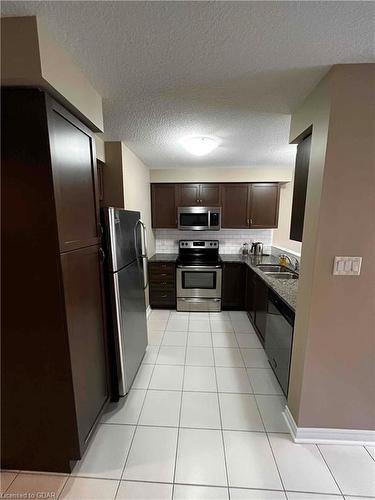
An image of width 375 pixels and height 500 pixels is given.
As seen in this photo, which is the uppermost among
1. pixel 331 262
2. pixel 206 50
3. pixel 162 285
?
pixel 206 50

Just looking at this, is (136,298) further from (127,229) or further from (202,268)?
(202,268)

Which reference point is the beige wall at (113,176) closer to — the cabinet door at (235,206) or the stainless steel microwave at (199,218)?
the stainless steel microwave at (199,218)

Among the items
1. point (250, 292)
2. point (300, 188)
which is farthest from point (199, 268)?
point (300, 188)

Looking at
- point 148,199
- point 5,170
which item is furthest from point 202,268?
point 5,170

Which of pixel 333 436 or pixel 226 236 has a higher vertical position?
pixel 226 236

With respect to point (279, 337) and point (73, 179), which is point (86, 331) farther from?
point (279, 337)

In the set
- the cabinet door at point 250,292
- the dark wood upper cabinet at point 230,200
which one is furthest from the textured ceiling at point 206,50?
the cabinet door at point 250,292

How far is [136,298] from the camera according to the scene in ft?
6.87

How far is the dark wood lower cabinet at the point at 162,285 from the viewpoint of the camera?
11.4 feet

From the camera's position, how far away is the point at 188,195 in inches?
145

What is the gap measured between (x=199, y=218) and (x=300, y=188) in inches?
78.4

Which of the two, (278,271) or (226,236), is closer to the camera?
(278,271)

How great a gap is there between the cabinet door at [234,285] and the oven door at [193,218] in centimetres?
77

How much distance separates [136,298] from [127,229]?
693 millimetres
